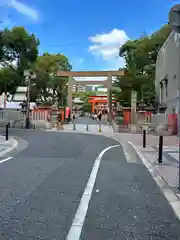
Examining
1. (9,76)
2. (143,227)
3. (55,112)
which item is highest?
(9,76)

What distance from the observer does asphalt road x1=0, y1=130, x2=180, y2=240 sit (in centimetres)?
429

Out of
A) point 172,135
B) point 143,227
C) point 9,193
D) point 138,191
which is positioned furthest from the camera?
point 172,135

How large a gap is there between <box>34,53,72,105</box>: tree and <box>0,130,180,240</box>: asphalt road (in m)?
39.6

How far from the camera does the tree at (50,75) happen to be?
158 ft

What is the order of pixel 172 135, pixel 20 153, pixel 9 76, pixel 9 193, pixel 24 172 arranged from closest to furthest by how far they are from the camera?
pixel 9 193, pixel 24 172, pixel 20 153, pixel 172 135, pixel 9 76

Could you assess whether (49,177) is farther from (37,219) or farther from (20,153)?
(20,153)

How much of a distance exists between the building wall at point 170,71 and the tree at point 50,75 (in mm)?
19783

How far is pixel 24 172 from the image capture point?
8.30m

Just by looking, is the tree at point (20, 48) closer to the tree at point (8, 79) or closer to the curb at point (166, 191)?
the tree at point (8, 79)

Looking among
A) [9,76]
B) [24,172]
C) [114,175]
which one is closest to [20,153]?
[24,172]

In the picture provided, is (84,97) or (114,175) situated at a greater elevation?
(84,97)

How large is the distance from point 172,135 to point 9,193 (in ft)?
62.0

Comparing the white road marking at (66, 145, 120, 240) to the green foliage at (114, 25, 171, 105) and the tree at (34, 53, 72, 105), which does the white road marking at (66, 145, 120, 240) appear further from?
the tree at (34, 53, 72, 105)

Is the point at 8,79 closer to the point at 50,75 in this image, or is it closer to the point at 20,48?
the point at 20,48
